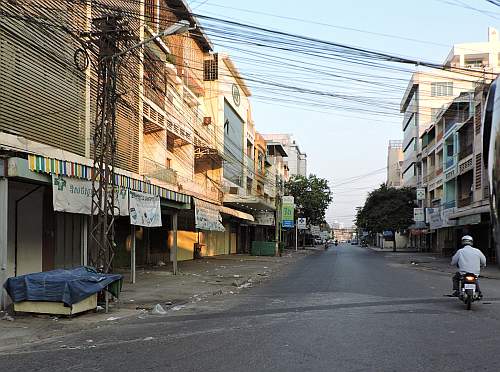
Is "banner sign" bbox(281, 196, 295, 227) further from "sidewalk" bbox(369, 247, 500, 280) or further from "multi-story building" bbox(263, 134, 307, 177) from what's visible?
"multi-story building" bbox(263, 134, 307, 177)

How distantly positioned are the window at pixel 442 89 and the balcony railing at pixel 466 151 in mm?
38461

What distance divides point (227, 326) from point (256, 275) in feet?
47.0

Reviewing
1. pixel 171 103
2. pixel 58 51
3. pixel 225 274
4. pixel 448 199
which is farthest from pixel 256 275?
pixel 448 199

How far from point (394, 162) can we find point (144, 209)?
355 feet

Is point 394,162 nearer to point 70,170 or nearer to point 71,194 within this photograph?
point 71,194

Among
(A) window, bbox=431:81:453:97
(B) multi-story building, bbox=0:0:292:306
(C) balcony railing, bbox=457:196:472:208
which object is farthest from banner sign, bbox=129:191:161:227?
(A) window, bbox=431:81:453:97

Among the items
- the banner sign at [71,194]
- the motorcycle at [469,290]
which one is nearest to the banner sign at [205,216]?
the banner sign at [71,194]

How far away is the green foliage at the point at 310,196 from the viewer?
235 ft

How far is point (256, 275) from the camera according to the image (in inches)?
957

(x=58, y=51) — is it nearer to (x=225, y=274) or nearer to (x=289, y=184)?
(x=225, y=274)

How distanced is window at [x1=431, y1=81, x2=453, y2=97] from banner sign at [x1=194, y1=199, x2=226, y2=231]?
58816 millimetres

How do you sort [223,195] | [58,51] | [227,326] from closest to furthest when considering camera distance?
[227,326] < [58,51] < [223,195]

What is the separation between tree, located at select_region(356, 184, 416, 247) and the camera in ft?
216

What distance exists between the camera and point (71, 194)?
44.3 feet
